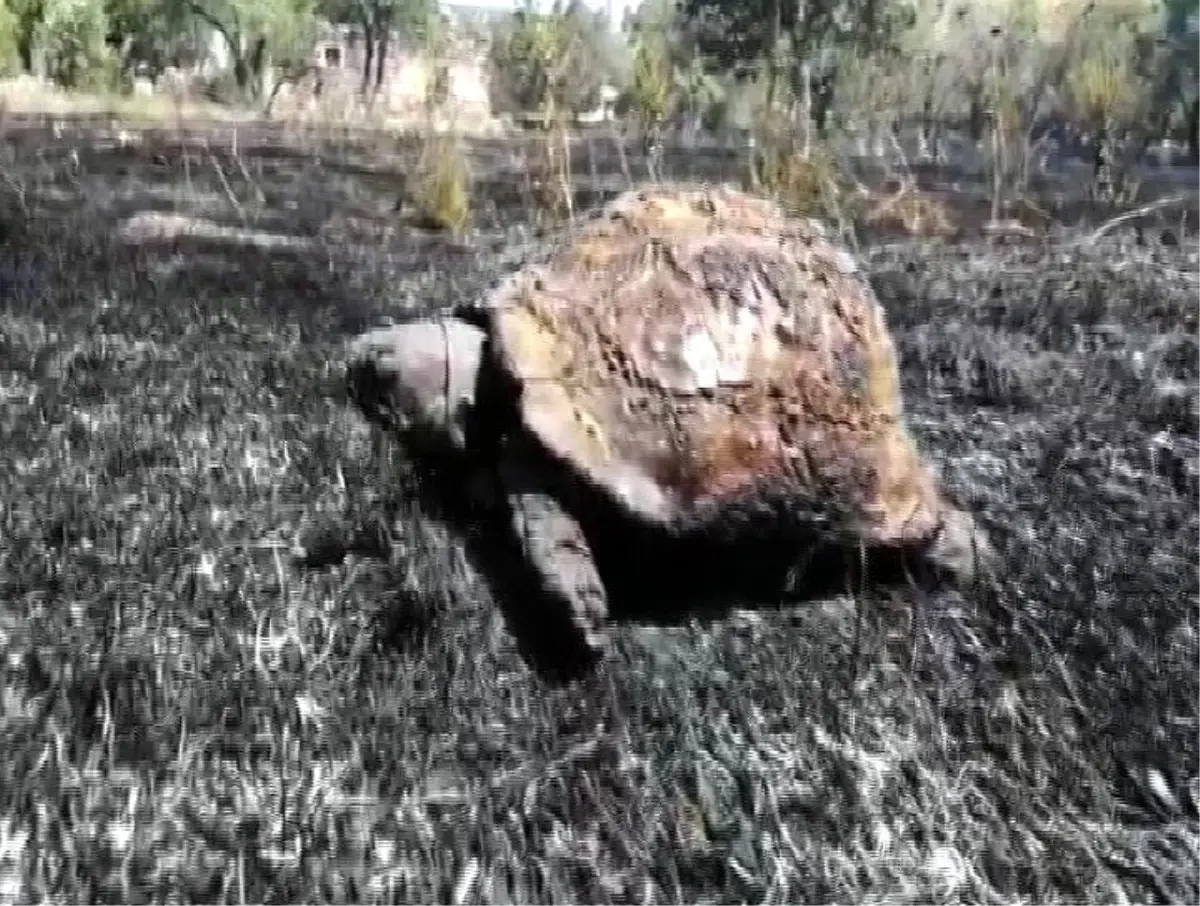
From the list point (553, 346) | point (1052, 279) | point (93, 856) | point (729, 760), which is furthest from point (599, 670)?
point (1052, 279)

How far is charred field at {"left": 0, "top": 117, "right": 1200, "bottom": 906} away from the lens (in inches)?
43.3

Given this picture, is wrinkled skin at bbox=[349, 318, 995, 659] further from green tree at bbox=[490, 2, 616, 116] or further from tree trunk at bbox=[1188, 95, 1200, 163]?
tree trunk at bbox=[1188, 95, 1200, 163]

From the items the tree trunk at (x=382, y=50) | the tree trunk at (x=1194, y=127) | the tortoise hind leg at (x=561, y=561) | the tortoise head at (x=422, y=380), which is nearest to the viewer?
the tortoise hind leg at (x=561, y=561)

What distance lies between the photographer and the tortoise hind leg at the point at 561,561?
1327mm

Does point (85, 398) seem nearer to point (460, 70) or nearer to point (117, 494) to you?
point (117, 494)

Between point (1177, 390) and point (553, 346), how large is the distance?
142 cm

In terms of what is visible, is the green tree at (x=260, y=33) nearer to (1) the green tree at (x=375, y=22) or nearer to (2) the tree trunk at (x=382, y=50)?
(1) the green tree at (x=375, y=22)

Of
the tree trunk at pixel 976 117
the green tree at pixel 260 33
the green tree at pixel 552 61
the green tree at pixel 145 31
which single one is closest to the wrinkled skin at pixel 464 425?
the green tree at pixel 552 61

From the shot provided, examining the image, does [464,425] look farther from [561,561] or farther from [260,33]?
[260,33]

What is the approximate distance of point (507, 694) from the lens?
131 centimetres

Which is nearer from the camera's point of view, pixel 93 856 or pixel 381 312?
pixel 93 856

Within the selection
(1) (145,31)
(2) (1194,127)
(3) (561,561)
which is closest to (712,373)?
(3) (561,561)

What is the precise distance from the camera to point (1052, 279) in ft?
10.1

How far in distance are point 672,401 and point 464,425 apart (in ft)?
0.97
